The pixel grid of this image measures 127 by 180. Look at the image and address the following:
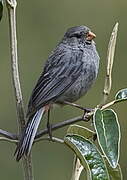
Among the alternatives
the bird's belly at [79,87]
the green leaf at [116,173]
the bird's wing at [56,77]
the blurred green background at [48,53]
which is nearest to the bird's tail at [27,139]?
the bird's wing at [56,77]

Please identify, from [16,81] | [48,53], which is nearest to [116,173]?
[16,81]

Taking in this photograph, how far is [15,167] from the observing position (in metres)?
6.34

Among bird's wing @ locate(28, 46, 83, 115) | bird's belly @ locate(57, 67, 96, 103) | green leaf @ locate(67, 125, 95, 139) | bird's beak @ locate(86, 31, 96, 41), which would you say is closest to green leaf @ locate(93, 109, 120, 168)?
green leaf @ locate(67, 125, 95, 139)

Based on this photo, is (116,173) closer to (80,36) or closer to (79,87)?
(79,87)

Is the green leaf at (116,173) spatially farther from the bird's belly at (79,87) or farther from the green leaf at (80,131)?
the bird's belly at (79,87)

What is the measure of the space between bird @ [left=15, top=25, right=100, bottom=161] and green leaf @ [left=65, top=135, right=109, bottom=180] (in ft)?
1.01

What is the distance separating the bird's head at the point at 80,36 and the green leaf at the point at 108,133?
1.36 m

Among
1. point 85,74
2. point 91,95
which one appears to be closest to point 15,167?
point 91,95

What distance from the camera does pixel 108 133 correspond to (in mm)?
2139

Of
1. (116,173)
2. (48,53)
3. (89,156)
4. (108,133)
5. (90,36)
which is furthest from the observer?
(48,53)

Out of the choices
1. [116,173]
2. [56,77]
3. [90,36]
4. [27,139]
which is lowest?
[116,173]

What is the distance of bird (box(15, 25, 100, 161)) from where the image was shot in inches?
114

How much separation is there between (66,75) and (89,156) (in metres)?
1.00

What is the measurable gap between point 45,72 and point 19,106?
83 centimetres
